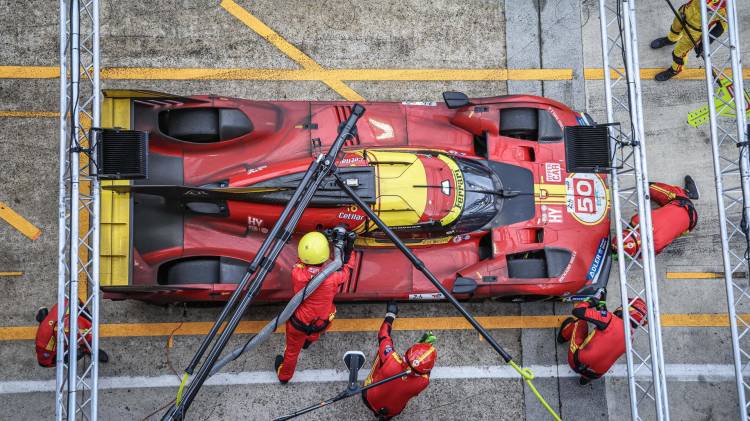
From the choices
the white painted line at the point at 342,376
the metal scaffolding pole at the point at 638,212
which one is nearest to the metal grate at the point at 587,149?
the metal scaffolding pole at the point at 638,212

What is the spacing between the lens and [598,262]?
6.95 meters

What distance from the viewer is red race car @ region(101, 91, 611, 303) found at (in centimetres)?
643

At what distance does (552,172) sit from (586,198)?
508mm

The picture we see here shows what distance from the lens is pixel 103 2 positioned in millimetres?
7969

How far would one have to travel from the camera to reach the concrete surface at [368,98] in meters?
7.39

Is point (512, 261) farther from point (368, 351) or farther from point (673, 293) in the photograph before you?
point (673, 293)

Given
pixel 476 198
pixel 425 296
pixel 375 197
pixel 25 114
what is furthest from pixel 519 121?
pixel 25 114

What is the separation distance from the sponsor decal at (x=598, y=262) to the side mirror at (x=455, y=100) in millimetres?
2284

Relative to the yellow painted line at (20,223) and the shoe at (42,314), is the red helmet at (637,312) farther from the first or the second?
the yellow painted line at (20,223)

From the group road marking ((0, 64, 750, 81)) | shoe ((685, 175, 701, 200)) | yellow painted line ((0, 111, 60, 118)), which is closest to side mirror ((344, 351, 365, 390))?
road marking ((0, 64, 750, 81))

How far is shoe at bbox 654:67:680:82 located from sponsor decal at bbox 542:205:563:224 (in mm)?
2900

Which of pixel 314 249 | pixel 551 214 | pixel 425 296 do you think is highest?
pixel 551 214

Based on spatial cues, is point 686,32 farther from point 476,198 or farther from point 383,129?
point 383,129

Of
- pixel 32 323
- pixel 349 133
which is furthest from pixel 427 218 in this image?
pixel 32 323
